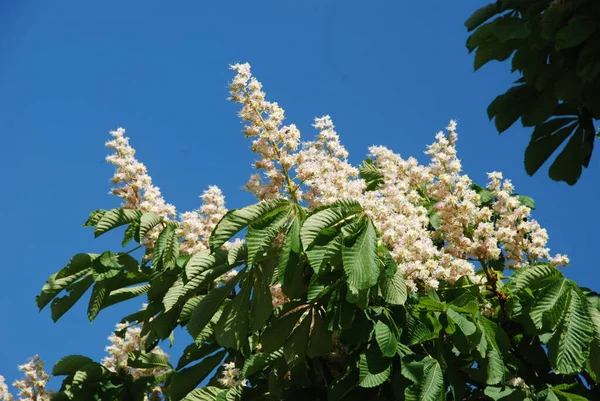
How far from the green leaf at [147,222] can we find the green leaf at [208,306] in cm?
50

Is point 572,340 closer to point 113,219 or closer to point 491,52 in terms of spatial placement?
point 491,52

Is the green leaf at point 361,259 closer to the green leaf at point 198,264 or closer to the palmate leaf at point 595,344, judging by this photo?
the green leaf at point 198,264

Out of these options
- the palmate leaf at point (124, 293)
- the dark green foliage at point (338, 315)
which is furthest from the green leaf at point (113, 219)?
the palmate leaf at point (124, 293)

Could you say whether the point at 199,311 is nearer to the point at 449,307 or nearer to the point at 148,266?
the point at 148,266

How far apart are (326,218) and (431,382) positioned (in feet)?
2.47

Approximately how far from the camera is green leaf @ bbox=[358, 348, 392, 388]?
3.04m

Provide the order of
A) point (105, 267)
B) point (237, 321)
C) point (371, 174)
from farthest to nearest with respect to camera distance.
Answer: point (371, 174), point (105, 267), point (237, 321)

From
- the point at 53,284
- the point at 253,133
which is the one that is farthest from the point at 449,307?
the point at 53,284

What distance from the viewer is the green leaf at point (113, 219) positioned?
11.5 feet

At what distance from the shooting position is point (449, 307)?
10.3ft

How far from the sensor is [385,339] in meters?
3.04

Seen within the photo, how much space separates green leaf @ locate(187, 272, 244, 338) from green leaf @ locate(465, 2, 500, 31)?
1.45 m

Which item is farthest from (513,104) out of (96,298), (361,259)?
(96,298)

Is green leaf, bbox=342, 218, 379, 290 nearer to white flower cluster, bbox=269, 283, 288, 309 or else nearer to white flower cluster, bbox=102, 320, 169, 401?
white flower cluster, bbox=269, 283, 288, 309
